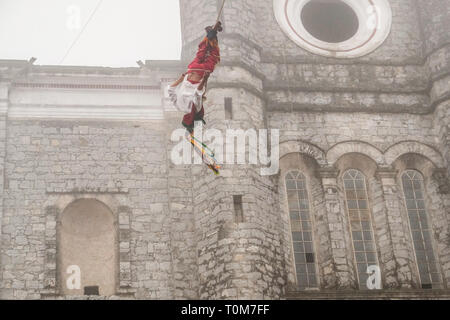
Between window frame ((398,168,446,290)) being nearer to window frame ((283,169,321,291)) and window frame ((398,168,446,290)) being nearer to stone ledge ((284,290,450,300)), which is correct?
stone ledge ((284,290,450,300))

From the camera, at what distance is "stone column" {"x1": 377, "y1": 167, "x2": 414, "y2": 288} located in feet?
76.5

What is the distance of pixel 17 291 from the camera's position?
21.8 m

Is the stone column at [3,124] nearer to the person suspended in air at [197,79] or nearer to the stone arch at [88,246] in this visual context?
the stone arch at [88,246]

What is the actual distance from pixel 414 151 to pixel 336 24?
14.9 feet

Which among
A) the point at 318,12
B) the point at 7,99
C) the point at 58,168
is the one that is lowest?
the point at 58,168

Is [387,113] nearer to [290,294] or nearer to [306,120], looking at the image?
[306,120]

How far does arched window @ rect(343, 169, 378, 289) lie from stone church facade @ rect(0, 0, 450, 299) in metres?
0.03

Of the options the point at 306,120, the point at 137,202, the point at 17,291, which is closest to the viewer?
the point at 17,291

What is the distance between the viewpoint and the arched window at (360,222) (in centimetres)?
2365

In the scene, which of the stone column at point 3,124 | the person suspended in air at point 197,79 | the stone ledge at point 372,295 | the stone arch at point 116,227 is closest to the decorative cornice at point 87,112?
the stone column at point 3,124

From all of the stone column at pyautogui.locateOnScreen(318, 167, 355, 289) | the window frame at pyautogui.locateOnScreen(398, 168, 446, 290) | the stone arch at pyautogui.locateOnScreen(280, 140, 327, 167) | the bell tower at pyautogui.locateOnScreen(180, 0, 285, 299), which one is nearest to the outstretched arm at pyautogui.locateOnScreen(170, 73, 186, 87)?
the bell tower at pyautogui.locateOnScreen(180, 0, 285, 299)

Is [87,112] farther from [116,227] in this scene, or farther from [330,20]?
[330,20]
